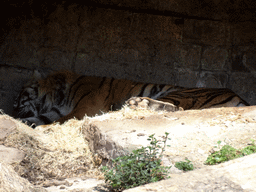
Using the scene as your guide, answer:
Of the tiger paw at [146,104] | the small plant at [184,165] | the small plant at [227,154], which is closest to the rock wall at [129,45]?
the tiger paw at [146,104]

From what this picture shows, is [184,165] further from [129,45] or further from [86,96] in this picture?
[129,45]

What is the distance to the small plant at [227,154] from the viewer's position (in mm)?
2955

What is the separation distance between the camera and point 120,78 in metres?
8.12

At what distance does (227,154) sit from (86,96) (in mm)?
4558

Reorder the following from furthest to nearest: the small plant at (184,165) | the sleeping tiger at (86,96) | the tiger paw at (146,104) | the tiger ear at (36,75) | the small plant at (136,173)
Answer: the tiger ear at (36,75)
the sleeping tiger at (86,96)
the tiger paw at (146,104)
the small plant at (184,165)
the small plant at (136,173)

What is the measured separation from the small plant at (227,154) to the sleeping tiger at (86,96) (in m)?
3.29

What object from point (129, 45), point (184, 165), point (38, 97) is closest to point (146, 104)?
point (184, 165)

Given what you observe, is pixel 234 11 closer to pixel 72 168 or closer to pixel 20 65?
pixel 20 65

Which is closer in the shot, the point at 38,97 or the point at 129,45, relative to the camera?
the point at 38,97

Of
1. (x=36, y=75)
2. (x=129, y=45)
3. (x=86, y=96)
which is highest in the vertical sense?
(x=129, y=45)

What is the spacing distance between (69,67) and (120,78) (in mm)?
1220

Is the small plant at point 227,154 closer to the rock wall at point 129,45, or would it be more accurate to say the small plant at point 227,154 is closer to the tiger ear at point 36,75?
the rock wall at point 129,45

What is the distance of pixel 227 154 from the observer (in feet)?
9.77

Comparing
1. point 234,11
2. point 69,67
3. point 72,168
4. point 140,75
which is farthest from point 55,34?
point 72,168
